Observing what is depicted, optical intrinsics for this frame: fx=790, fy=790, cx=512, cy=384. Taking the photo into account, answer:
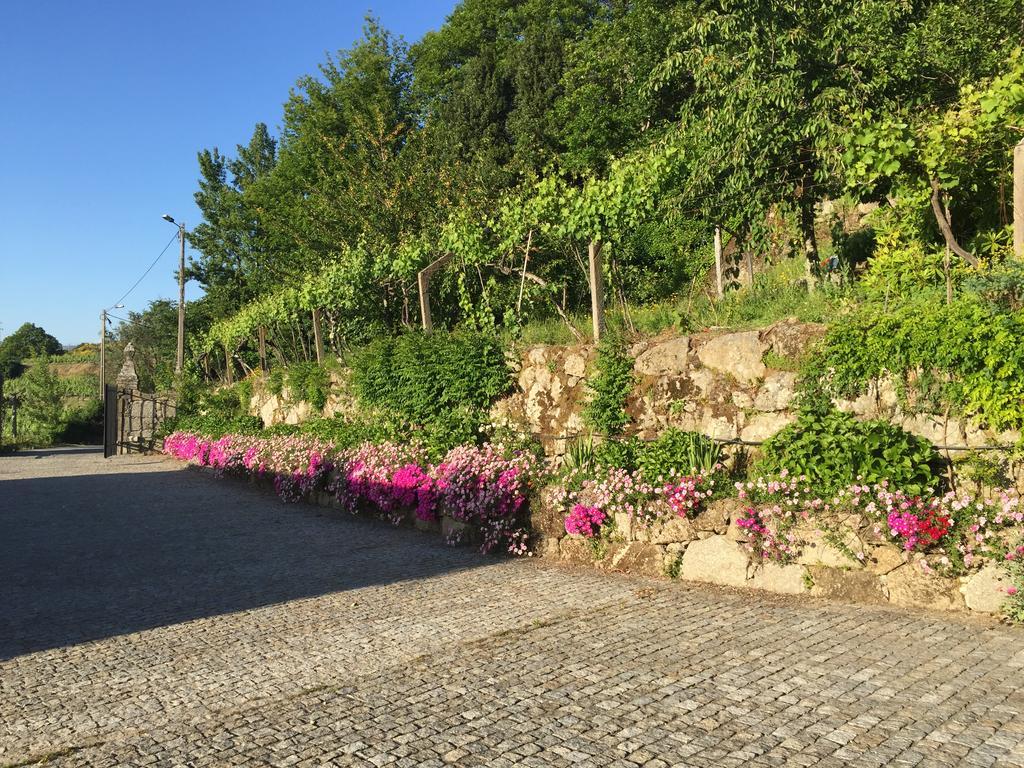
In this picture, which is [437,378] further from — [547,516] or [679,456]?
[679,456]

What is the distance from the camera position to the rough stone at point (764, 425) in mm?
7219

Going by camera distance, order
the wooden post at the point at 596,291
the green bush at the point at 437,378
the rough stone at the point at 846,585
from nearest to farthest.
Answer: the rough stone at the point at 846,585 < the wooden post at the point at 596,291 < the green bush at the point at 437,378

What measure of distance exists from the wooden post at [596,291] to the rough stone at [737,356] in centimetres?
158

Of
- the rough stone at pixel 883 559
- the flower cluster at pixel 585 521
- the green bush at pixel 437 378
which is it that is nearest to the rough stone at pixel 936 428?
the rough stone at pixel 883 559

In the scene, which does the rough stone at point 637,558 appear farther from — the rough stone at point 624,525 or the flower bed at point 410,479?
the flower bed at point 410,479

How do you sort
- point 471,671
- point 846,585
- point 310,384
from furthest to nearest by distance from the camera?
point 310,384 → point 846,585 → point 471,671

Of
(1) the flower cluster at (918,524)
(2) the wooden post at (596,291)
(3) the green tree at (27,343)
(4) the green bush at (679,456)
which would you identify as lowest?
(1) the flower cluster at (918,524)

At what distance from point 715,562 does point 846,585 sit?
1.03m

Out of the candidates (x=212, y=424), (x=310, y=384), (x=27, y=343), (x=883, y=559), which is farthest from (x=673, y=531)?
(x=27, y=343)

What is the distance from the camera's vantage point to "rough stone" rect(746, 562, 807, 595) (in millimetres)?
6094

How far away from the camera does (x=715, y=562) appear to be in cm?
652

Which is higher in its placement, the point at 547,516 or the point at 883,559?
the point at 547,516

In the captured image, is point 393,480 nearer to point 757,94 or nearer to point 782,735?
point 757,94

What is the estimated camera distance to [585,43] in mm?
20453
